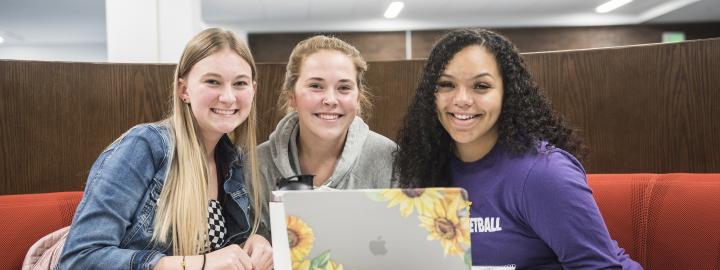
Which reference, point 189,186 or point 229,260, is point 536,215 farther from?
point 189,186

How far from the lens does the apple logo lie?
0.89 metres

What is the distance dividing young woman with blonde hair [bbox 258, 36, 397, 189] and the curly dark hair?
225 millimetres

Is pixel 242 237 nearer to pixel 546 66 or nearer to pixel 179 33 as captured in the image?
pixel 546 66

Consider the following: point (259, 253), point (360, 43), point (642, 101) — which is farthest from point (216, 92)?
point (360, 43)

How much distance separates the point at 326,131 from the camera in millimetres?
1719

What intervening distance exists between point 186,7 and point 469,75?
2.13 meters

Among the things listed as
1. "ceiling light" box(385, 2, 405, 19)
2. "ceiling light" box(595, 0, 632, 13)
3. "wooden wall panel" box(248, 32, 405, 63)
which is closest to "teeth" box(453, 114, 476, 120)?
"ceiling light" box(385, 2, 405, 19)

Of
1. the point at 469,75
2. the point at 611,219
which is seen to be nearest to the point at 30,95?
the point at 469,75

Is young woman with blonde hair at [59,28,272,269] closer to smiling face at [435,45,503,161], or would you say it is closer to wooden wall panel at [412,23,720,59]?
smiling face at [435,45,503,161]

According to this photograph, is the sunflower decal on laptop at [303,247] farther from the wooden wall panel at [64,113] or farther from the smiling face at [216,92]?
the wooden wall panel at [64,113]

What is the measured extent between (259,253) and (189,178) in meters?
0.28

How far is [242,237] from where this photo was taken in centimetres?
162

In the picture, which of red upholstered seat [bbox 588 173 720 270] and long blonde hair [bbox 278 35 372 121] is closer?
red upholstered seat [bbox 588 173 720 270]

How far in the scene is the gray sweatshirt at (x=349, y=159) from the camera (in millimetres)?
1765
